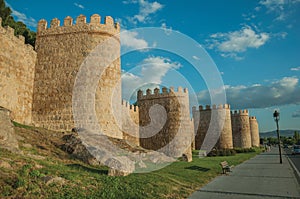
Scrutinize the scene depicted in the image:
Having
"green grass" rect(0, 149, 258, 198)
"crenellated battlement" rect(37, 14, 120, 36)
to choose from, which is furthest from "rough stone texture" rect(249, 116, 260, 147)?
"green grass" rect(0, 149, 258, 198)

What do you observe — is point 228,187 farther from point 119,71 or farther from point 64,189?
point 119,71

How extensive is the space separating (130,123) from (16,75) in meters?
10.3

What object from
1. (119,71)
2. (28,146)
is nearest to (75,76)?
(119,71)

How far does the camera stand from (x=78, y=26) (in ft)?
48.3

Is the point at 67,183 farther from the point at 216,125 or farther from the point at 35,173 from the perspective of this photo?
the point at 216,125

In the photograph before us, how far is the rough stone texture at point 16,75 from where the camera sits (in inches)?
457

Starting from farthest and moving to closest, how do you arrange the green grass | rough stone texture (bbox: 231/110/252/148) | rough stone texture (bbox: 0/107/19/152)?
1. rough stone texture (bbox: 231/110/252/148)
2. rough stone texture (bbox: 0/107/19/152)
3. the green grass

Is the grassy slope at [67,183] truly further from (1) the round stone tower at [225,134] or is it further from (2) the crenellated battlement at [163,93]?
(1) the round stone tower at [225,134]

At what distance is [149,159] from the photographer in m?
12.4

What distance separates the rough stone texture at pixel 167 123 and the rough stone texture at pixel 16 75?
10537 millimetres

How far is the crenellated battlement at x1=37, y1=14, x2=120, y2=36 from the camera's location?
1466 cm

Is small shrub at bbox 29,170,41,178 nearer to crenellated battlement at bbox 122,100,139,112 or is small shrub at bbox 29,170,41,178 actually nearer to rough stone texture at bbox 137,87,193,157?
crenellated battlement at bbox 122,100,139,112

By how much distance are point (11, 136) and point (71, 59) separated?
7.53 metres

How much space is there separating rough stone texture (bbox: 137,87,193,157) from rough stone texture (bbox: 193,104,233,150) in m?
12.6
